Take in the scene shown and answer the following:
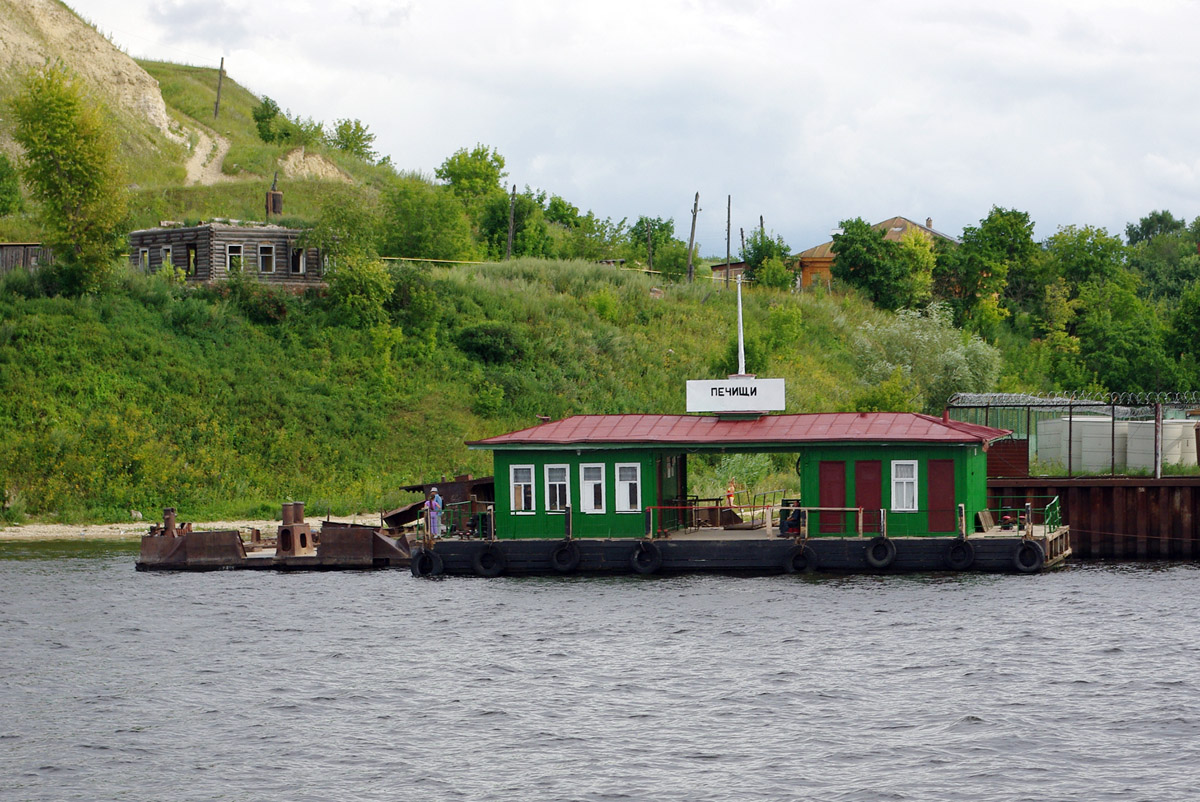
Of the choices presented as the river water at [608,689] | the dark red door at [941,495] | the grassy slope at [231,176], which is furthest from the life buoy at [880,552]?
the grassy slope at [231,176]

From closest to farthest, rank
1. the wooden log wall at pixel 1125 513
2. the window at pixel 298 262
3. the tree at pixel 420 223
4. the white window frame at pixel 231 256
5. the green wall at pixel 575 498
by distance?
the green wall at pixel 575 498, the wooden log wall at pixel 1125 513, the white window frame at pixel 231 256, the window at pixel 298 262, the tree at pixel 420 223

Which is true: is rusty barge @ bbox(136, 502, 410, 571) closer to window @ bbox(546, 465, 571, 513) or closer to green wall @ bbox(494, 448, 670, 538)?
green wall @ bbox(494, 448, 670, 538)

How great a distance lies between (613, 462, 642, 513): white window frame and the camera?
41562 mm

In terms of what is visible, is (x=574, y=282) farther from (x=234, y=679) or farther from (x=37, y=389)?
(x=234, y=679)

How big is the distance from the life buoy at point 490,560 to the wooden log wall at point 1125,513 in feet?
55.4

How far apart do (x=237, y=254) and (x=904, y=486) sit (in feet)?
143

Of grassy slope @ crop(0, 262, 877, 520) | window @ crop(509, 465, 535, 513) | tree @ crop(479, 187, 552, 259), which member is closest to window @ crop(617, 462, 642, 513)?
window @ crop(509, 465, 535, 513)

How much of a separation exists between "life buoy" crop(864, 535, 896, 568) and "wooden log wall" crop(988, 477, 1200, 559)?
8462 mm

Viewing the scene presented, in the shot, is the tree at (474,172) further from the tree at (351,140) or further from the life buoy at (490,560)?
the life buoy at (490,560)

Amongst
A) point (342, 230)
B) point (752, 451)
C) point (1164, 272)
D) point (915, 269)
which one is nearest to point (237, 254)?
point (342, 230)

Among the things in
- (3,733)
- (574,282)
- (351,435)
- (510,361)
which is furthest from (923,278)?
(3,733)

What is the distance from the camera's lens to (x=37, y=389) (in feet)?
199

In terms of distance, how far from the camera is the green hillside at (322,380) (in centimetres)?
5787

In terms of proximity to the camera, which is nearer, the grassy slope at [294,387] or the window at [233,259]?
the grassy slope at [294,387]
